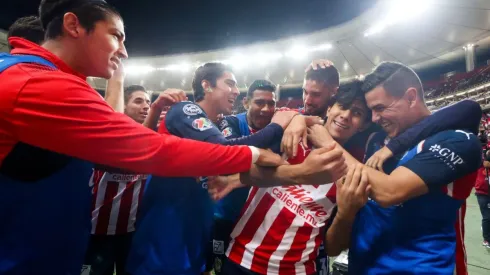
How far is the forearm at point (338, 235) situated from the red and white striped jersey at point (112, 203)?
1.95 metres

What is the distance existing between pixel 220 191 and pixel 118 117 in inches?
37.9

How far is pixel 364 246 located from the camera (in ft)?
5.82

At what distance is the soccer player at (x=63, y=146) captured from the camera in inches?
37.4

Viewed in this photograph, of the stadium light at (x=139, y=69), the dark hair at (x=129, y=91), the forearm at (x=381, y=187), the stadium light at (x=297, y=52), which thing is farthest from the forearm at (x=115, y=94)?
the stadium light at (x=139, y=69)

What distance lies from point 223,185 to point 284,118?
61 centimetres

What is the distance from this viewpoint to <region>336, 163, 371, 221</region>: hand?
1.48 m

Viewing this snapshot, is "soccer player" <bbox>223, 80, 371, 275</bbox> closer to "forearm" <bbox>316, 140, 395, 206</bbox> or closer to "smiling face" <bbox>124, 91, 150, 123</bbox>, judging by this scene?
"forearm" <bbox>316, 140, 395, 206</bbox>

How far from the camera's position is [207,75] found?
2652 mm

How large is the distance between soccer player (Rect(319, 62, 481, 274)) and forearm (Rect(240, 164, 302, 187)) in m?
0.44

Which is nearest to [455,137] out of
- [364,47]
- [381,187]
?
[381,187]

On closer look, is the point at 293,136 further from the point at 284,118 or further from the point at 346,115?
the point at 346,115

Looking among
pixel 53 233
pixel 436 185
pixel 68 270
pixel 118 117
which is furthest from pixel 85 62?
pixel 436 185

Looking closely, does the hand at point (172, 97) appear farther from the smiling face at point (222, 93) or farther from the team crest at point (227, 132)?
the team crest at point (227, 132)

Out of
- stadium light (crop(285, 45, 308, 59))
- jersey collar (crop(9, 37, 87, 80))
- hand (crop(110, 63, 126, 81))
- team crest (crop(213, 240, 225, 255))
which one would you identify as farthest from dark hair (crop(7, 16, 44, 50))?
stadium light (crop(285, 45, 308, 59))
